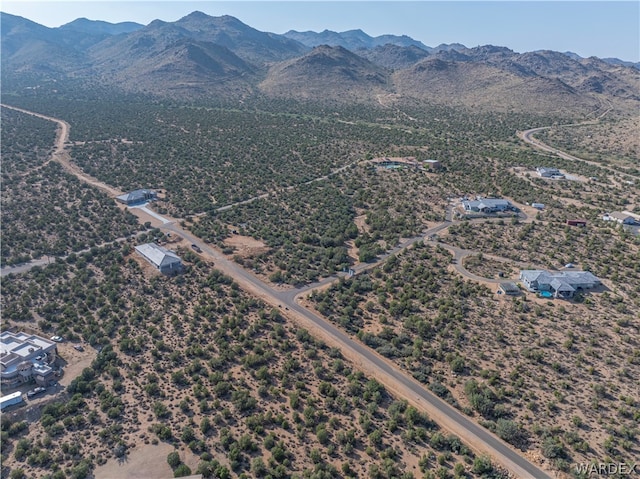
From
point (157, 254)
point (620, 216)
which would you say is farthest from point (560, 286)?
point (157, 254)

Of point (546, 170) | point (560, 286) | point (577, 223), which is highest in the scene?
point (546, 170)

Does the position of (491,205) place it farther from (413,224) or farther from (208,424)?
(208,424)

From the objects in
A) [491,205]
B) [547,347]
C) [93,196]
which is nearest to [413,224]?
[491,205]

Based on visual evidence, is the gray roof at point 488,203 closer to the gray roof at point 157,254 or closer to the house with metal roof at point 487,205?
the house with metal roof at point 487,205

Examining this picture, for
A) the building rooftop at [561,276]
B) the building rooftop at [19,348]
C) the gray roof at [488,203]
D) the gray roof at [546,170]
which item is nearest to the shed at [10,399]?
the building rooftop at [19,348]

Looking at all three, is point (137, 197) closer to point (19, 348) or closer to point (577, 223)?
point (19, 348)

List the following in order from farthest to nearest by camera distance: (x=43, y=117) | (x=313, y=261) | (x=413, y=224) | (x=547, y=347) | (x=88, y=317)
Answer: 1. (x=43, y=117)
2. (x=413, y=224)
3. (x=313, y=261)
4. (x=88, y=317)
5. (x=547, y=347)
